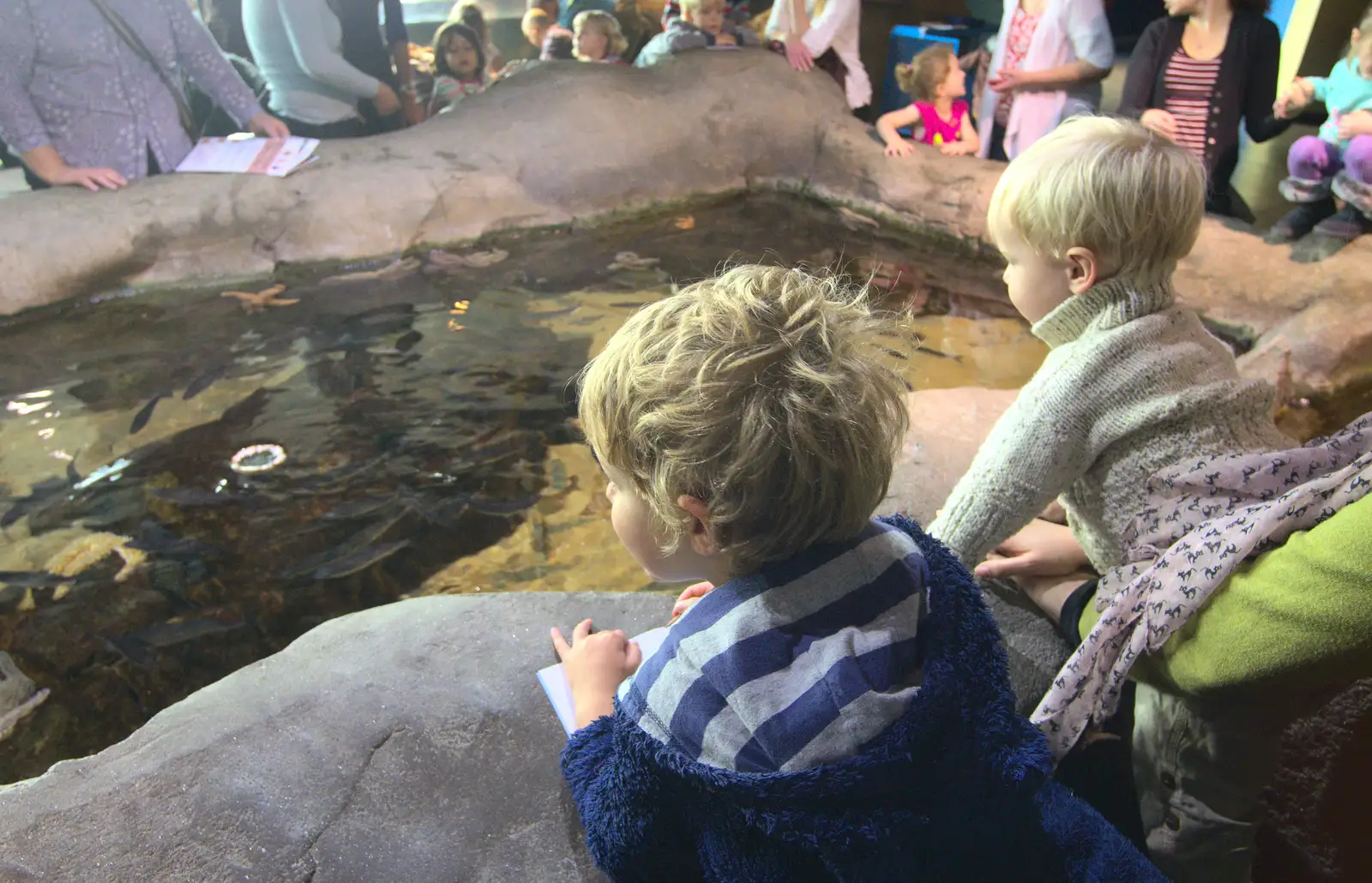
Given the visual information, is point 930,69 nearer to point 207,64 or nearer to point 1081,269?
point 207,64

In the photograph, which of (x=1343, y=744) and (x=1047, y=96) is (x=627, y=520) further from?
(x=1047, y=96)

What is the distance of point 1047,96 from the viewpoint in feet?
15.7

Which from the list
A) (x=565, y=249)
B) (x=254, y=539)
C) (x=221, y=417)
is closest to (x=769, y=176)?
(x=565, y=249)

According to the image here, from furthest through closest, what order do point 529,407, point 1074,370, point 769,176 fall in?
point 769,176 < point 529,407 < point 1074,370

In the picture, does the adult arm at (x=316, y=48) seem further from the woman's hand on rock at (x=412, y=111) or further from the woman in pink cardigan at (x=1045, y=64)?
the woman in pink cardigan at (x=1045, y=64)

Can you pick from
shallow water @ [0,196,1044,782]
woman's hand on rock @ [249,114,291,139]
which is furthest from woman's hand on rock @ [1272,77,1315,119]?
woman's hand on rock @ [249,114,291,139]

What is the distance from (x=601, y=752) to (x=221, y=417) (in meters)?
2.77

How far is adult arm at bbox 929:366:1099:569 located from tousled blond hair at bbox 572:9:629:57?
5.12 metres

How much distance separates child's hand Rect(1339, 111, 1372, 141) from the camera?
3.60 m

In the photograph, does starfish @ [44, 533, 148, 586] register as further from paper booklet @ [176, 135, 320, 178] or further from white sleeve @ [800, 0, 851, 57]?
white sleeve @ [800, 0, 851, 57]

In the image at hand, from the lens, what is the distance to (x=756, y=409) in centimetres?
95

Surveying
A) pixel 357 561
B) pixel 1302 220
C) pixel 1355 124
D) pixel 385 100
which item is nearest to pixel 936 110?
pixel 1302 220

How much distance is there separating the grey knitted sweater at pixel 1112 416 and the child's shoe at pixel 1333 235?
114 inches

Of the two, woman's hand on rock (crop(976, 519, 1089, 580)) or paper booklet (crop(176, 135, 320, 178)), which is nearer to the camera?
woman's hand on rock (crop(976, 519, 1089, 580))
